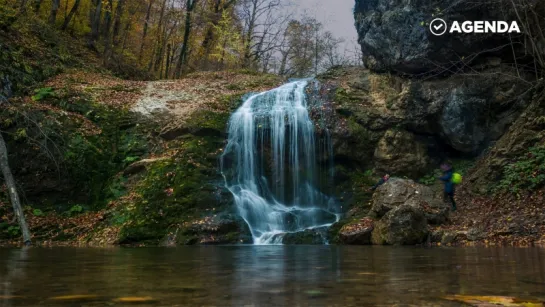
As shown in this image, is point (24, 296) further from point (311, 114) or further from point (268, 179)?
point (311, 114)

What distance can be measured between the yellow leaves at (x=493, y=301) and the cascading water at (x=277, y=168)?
37.5ft

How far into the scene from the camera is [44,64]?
65.3 ft

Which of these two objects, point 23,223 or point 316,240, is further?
point 316,240

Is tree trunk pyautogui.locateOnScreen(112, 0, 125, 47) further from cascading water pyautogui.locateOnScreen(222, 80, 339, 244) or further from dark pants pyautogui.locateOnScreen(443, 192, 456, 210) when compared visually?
dark pants pyautogui.locateOnScreen(443, 192, 456, 210)

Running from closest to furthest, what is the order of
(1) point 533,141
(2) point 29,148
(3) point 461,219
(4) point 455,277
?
(4) point 455,277 < (3) point 461,219 < (1) point 533,141 < (2) point 29,148

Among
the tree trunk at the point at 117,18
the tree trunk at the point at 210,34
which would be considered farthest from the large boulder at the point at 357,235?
the tree trunk at the point at 210,34

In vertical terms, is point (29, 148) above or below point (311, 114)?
below

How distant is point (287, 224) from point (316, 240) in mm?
1384

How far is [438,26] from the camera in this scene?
16797mm

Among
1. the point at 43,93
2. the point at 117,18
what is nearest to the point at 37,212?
the point at 43,93

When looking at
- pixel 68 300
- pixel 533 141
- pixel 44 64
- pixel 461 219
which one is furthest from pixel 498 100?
pixel 44 64

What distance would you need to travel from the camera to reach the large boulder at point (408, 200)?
483 inches

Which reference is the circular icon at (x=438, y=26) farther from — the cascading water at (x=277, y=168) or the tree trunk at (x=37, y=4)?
the tree trunk at (x=37, y=4)

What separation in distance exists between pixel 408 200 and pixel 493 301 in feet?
35.1
